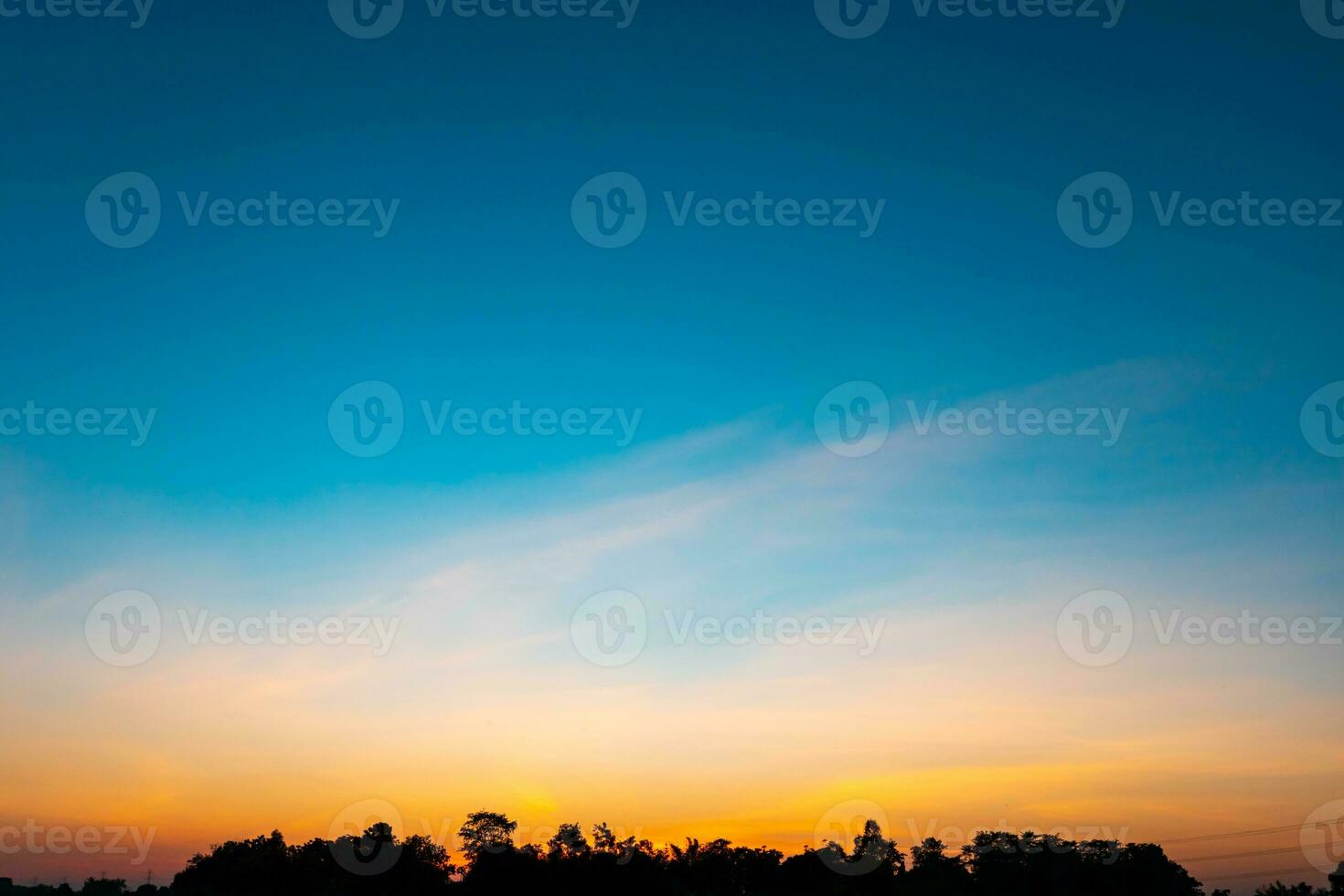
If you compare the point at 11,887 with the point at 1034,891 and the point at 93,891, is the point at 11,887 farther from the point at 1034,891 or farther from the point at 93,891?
the point at 1034,891

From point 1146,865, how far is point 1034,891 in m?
24.5

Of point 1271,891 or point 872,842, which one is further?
point 872,842

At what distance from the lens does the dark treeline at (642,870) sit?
123625 mm

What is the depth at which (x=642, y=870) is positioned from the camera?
4855 inches

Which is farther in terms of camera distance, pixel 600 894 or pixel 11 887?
pixel 11 887

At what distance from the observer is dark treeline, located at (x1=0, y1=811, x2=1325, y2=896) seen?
124 meters

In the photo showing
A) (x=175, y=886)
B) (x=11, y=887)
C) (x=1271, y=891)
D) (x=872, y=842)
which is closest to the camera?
(x=1271, y=891)

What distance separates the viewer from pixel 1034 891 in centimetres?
12756

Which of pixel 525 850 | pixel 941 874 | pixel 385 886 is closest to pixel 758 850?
pixel 941 874

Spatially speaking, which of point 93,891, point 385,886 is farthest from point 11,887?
point 385,886

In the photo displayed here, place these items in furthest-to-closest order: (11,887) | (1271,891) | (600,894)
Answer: (11,887) < (1271,891) < (600,894)

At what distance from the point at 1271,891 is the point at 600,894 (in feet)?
286

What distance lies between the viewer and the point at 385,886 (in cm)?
13088

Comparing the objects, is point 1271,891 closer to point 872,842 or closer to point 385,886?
point 872,842
